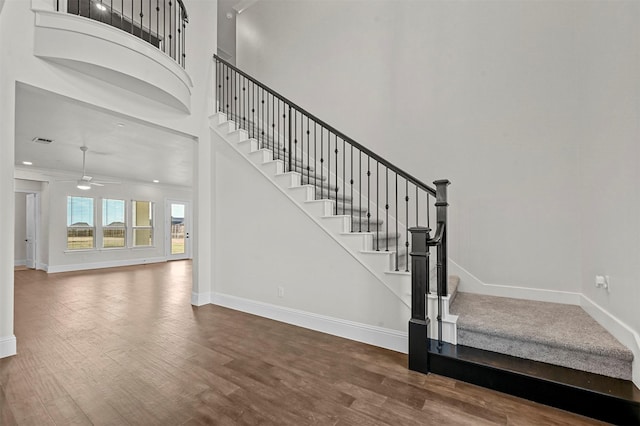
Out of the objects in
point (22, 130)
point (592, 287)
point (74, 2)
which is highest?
point (74, 2)

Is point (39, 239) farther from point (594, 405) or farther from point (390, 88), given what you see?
point (594, 405)

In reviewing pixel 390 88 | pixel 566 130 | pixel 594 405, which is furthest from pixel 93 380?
pixel 566 130

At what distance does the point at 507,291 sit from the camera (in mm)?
3312

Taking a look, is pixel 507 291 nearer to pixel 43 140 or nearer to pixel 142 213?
pixel 43 140

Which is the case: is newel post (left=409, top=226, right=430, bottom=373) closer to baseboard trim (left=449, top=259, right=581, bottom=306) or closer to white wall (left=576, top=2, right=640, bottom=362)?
white wall (left=576, top=2, right=640, bottom=362)

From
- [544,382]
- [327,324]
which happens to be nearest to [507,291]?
[544,382]

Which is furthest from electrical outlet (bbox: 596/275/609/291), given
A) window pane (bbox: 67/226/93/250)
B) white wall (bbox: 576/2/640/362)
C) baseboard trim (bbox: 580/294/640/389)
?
window pane (bbox: 67/226/93/250)

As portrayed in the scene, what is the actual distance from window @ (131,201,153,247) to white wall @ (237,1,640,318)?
304 inches

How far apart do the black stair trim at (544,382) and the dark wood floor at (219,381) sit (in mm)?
68

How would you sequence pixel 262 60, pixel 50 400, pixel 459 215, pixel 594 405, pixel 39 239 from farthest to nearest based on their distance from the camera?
pixel 39 239
pixel 262 60
pixel 459 215
pixel 50 400
pixel 594 405

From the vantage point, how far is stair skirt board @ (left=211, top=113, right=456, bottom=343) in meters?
2.68

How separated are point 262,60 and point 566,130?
17.0 feet

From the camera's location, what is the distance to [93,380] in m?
2.17

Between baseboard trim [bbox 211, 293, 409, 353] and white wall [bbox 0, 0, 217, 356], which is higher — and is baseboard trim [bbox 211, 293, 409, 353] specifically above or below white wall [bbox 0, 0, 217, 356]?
below
